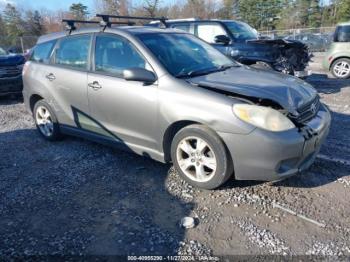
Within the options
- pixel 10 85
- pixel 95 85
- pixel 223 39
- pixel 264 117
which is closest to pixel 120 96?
pixel 95 85

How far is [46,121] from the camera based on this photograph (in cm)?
583

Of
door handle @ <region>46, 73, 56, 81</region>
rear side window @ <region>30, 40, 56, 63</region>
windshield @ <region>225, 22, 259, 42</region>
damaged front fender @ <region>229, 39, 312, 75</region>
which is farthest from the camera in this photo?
windshield @ <region>225, 22, 259, 42</region>

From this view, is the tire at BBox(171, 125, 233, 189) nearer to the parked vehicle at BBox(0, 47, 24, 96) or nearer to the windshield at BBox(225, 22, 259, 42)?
the windshield at BBox(225, 22, 259, 42)

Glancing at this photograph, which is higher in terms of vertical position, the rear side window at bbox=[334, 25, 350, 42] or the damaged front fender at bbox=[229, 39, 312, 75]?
the rear side window at bbox=[334, 25, 350, 42]

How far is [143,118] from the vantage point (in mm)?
4227

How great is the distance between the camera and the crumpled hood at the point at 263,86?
3.67m

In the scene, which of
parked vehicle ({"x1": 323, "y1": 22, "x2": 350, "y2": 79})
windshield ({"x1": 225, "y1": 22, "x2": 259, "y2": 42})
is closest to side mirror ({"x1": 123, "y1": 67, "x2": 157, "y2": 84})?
windshield ({"x1": 225, "y1": 22, "x2": 259, "y2": 42})

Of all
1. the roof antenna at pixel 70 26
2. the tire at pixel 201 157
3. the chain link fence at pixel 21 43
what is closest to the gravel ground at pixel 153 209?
the tire at pixel 201 157

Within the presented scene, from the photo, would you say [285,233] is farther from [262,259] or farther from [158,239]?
[158,239]

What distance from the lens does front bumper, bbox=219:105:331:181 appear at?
340 centimetres

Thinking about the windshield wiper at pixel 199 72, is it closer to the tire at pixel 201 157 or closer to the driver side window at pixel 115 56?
the driver side window at pixel 115 56

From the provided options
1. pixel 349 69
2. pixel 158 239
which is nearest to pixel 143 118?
pixel 158 239

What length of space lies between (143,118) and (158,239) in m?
1.56

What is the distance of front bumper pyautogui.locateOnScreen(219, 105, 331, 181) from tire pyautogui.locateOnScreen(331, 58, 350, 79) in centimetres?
900
